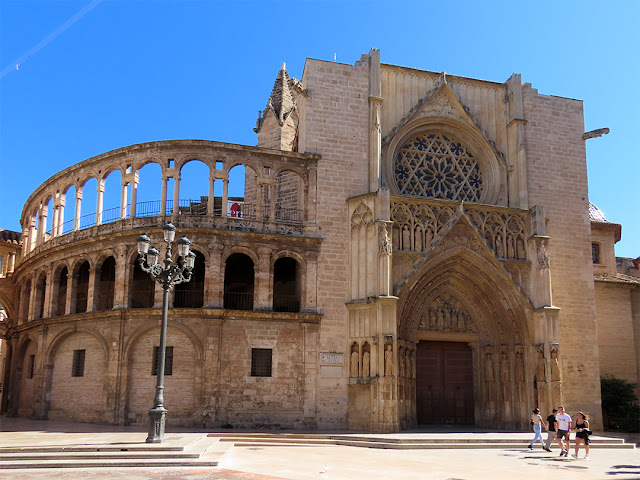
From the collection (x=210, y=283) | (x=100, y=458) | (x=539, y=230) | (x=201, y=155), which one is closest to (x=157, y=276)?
(x=100, y=458)

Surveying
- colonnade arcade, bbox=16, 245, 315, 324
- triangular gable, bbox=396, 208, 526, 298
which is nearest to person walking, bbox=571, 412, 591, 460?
triangular gable, bbox=396, 208, 526, 298

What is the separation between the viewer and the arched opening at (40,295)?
29469 millimetres

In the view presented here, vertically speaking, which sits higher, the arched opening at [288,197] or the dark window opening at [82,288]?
the arched opening at [288,197]

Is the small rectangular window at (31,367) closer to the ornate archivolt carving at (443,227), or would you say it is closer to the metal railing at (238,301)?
the metal railing at (238,301)

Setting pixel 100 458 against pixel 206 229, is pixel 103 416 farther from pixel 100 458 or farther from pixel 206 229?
pixel 100 458

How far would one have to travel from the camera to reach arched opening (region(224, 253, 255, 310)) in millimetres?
26625

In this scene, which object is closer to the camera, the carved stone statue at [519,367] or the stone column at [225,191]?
the stone column at [225,191]

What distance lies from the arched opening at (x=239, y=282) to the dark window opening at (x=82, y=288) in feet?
21.0

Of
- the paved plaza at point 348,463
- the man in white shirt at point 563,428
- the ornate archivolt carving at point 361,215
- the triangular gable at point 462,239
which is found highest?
the ornate archivolt carving at point 361,215

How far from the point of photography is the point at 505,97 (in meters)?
29.3

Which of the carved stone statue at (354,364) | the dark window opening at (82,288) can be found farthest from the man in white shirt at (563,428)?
the dark window opening at (82,288)

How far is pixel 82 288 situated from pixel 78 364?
444 centimetres

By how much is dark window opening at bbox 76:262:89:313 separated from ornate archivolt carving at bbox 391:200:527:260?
44.6 ft

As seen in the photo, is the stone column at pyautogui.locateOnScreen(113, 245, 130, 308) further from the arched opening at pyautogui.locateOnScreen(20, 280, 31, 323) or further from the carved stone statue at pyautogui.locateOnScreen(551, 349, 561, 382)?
the carved stone statue at pyautogui.locateOnScreen(551, 349, 561, 382)
